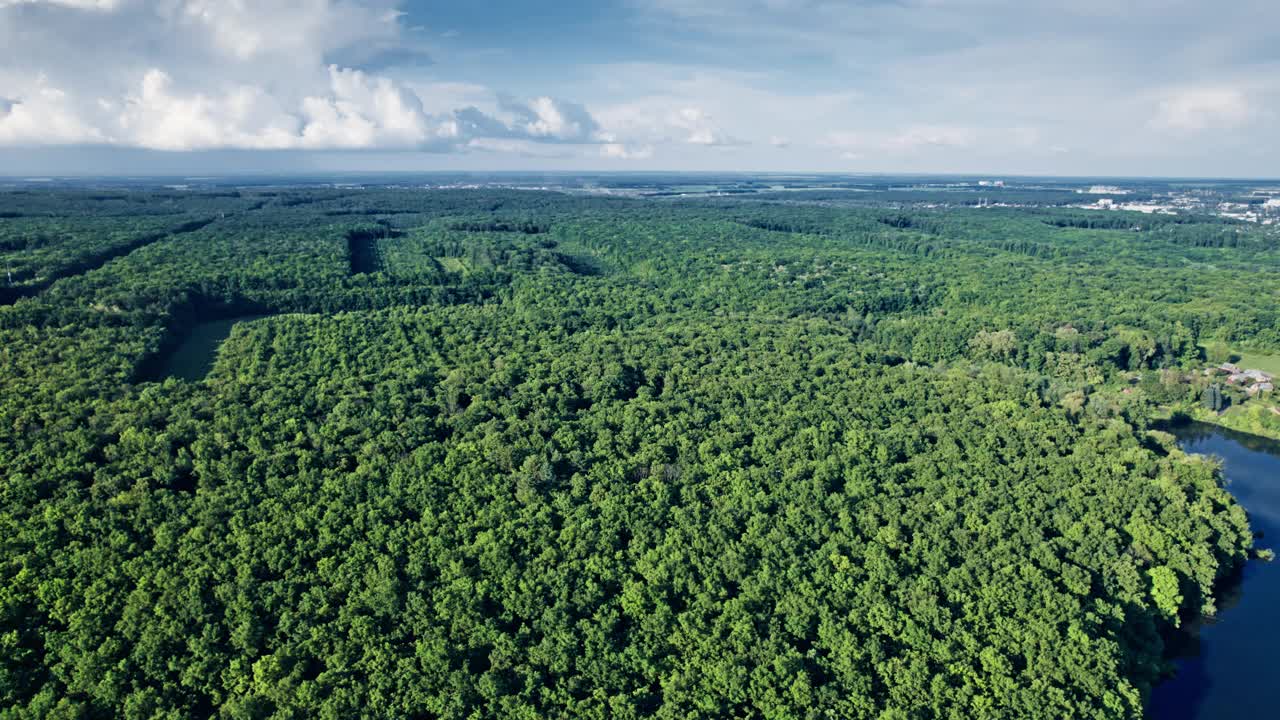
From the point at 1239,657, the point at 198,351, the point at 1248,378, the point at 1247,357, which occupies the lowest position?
the point at 1239,657

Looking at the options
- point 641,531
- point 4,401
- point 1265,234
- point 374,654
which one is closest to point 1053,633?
point 641,531

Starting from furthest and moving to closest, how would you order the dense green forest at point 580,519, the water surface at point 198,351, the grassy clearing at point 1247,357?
1. the grassy clearing at point 1247,357
2. the water surface at point 198,351
3. the dense green forest at point 580,519

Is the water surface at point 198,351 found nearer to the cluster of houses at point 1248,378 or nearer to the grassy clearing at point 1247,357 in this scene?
the cluster of houses at point 1248,378

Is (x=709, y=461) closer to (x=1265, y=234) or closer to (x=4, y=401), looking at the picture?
(x=4, y=401)

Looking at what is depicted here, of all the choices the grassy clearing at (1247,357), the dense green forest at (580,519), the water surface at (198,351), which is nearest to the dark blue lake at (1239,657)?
the dense green forest at (580,519)

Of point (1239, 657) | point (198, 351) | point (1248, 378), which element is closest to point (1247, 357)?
point (1248, 378)

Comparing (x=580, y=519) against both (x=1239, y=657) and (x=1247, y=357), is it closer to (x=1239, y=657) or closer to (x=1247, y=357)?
(x=1239, y=657)
